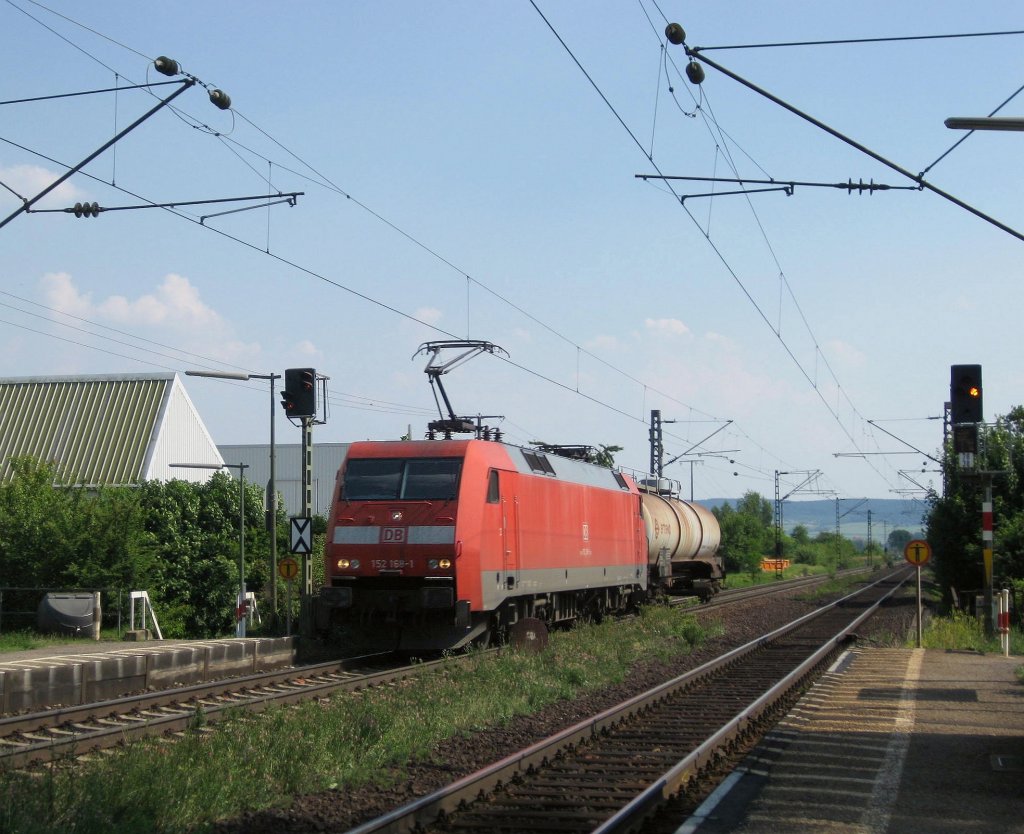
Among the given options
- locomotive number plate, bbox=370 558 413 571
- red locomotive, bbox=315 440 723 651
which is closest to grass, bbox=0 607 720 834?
red locomotive, bbox=315 440 723 651

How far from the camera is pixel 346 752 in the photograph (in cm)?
1037

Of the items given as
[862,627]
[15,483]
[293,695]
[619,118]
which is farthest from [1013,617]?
[15,483]

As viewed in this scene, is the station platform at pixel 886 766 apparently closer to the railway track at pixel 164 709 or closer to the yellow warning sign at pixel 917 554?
the railway track at pixel 164 709

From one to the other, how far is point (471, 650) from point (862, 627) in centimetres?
1406

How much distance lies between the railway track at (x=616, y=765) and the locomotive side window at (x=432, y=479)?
4.47m

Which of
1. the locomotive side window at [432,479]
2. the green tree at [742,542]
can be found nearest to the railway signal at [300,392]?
the locomotive side window at [432,479]

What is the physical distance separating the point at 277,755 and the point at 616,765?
2.99 metres

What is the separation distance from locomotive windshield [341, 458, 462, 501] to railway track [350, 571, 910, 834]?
459cm

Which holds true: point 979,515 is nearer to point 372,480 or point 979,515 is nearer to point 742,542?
point 372,480

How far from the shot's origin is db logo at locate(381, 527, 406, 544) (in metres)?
18.1

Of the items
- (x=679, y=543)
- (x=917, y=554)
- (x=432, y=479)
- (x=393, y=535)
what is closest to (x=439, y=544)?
(x=393, y=535)

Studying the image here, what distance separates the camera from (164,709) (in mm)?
13664

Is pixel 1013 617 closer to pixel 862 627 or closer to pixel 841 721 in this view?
pixel 862 627

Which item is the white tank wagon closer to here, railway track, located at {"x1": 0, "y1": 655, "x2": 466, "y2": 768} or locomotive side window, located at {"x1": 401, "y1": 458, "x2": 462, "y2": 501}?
locomotive side window, located at {"x1": 401, "y1": 458, "x2": 462, "y2": 501}
